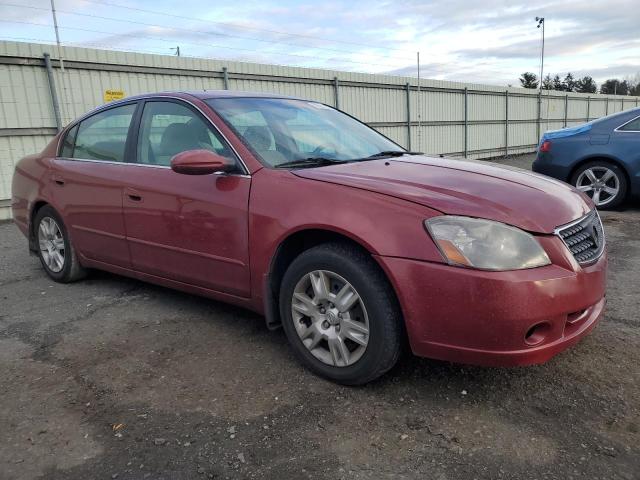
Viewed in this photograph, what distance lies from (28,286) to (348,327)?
11.1 feet

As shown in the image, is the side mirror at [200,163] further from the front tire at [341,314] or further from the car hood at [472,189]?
the front tire at [341,314]

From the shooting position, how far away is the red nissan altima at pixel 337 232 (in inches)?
92.4

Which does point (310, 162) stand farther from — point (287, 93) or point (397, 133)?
point (397, 133)

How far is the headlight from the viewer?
7.56ft

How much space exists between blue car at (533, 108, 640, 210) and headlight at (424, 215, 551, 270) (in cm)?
571

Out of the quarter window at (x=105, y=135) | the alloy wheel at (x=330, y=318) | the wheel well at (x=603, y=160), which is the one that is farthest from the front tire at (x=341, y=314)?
the wheel well at (x=603, y=160)

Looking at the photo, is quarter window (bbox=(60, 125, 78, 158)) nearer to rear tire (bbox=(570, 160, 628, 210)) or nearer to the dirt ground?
the dirt ground

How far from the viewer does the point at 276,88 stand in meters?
12.0

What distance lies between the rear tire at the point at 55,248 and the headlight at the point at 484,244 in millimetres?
3303

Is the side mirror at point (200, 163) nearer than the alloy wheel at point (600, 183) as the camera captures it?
Yes

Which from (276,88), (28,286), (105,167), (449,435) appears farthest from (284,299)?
(276,88)

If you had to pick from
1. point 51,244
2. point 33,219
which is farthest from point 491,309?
point 33,219

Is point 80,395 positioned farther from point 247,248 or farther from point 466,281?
point 466,281

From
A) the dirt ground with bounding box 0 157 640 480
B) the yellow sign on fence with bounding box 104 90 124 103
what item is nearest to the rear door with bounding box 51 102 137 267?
the dirt ground with bounding box 0 157 640 480
